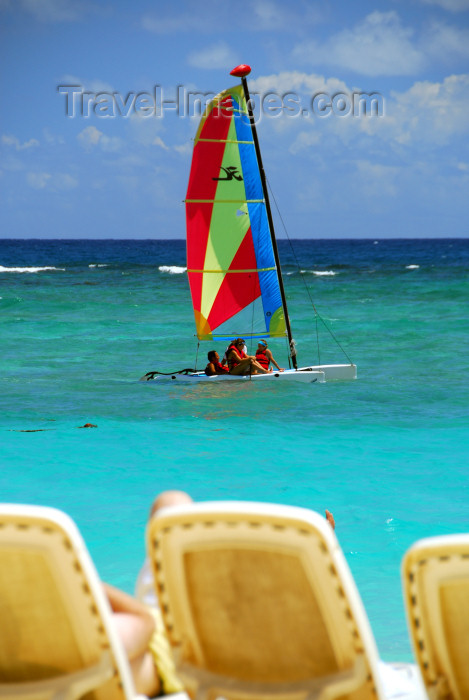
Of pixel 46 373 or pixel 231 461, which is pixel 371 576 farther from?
pixel 46 373

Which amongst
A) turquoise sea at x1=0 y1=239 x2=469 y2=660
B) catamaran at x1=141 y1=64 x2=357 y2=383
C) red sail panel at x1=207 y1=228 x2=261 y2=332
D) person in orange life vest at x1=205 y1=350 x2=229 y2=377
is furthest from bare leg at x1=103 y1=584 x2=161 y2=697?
red sail panel at x1=207 y1=228 x2=261 y2=332

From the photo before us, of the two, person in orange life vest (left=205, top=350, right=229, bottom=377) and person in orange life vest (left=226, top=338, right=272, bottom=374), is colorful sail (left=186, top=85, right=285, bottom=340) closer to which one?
person in orange life vest (left=226, top=338, right=272, bottom=374)

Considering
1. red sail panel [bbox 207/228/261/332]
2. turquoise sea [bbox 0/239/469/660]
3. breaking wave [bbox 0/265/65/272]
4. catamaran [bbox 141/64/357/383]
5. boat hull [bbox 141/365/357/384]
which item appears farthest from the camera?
breaking wave [bbox 0/265/65/272]

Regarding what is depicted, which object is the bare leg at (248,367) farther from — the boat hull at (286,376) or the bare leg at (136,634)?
the bare leg at (136,634)

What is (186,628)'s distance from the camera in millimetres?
2238

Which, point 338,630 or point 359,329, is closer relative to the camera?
point 338,630

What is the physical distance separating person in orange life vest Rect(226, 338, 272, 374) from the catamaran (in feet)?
2.37

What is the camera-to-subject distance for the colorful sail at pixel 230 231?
54.3 ft

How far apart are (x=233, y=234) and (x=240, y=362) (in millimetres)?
2720

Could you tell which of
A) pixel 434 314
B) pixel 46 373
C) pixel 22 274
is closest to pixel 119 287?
pixel 22 274

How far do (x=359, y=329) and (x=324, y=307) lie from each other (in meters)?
9.28

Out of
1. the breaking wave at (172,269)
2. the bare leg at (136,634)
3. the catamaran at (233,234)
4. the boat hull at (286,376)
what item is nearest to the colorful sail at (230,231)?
the catamaran at (233,234)

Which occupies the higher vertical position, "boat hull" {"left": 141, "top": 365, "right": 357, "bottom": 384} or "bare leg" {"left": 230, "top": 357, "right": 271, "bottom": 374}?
"bare leg" {"left": 230, "top": 357, "right": 271, "bottom": 374}

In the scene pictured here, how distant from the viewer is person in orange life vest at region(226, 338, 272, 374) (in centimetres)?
1552
